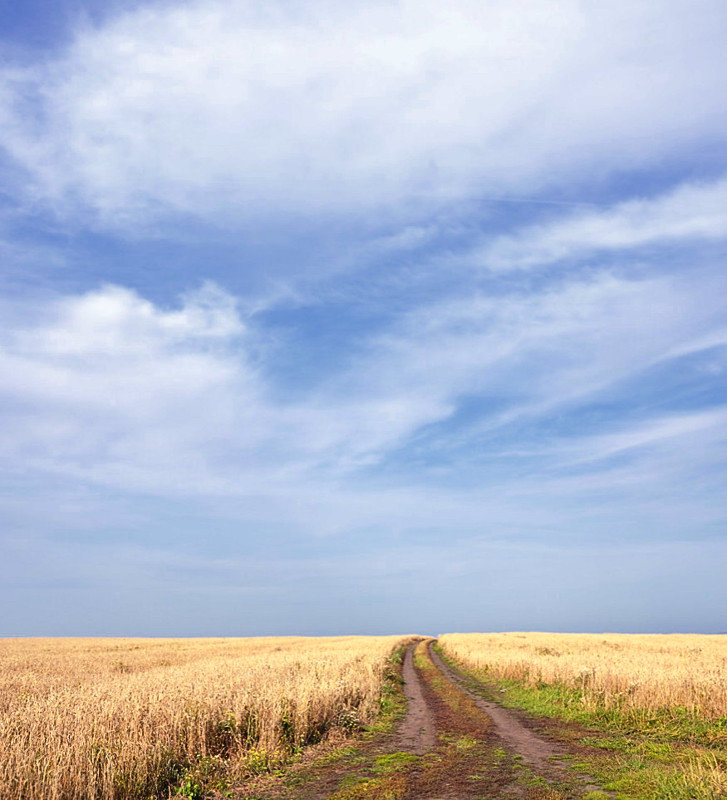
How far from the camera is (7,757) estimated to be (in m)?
8.47

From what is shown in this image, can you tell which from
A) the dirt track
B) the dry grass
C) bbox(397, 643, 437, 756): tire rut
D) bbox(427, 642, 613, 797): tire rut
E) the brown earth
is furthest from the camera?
bbox(397, 643, 437, 756): tire rut

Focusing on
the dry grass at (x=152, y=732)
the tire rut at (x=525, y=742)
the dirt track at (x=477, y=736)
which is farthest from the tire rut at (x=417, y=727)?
the tire rut at (x=525, y=742)

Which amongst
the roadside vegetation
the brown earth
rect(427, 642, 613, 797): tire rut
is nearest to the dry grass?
the brown earth

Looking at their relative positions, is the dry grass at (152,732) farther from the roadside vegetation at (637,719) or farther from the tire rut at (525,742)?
the roadside vegetation at (637,719)

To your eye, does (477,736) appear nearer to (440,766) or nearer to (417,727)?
(417,727)

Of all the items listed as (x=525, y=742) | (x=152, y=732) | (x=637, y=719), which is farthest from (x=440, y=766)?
(x=637, y=719)

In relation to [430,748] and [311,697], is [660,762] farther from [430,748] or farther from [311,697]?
[311,697]

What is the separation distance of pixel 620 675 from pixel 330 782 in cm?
1327

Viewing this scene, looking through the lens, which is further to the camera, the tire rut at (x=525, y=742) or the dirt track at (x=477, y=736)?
the tire rut at (x=525, y=742)

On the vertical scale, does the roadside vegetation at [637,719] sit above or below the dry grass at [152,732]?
below

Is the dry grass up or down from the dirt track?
up

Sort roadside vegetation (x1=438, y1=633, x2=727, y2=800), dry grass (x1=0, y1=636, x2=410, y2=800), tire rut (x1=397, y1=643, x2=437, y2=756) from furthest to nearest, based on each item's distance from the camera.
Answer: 1. tire rut (x1=397, y1=643, x2=437, y2=756)
2. roadside vegetation (x1=438, y1=633, x2=727, y2=800)
3. dry grass (x1=0, y1=636, x2=410, y2=800)

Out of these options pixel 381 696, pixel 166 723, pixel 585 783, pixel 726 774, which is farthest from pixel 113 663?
pixel 726 774

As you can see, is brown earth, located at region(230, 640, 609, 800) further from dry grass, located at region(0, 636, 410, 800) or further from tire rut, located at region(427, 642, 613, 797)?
dry grass, located at region(0, 636, 410, 800)
